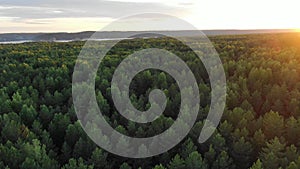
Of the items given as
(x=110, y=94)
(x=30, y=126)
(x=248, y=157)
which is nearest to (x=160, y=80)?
(x=110, y=94)

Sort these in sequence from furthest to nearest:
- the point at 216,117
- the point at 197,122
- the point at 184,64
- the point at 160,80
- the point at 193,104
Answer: the point at 184,64, the point at 160,80, the point at 193,104, the point at 216,117, the point at 197,122

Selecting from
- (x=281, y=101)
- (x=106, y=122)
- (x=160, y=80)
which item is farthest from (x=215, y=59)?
(x=106, y=122)

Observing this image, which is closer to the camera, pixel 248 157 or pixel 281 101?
pixel 248 157

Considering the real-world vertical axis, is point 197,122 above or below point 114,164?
above

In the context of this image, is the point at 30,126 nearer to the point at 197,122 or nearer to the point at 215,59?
the point at 197,122

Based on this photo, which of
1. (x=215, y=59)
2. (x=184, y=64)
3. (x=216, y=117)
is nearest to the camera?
(x=216, y=117)

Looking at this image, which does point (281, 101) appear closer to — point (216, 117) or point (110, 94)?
point (216, 117)

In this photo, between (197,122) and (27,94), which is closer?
(197,122)

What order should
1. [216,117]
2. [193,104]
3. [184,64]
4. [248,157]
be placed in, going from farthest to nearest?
[184,64] → [193,104] → [216,117] → [248,157]

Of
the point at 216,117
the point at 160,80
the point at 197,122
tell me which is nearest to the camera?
the point at 197,122

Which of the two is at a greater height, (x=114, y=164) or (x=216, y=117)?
(x=216, y=117)
